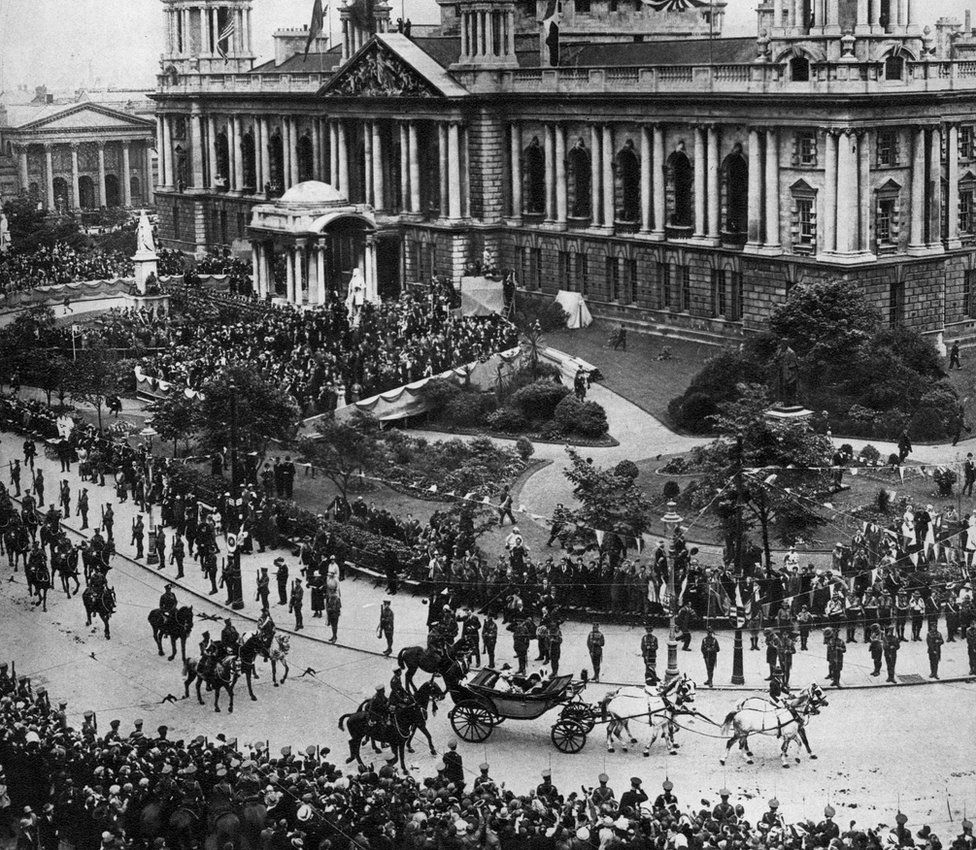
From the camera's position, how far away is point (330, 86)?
10381cm

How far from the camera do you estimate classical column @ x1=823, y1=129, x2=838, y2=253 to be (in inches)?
2913

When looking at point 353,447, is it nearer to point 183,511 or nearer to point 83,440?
point 183,511

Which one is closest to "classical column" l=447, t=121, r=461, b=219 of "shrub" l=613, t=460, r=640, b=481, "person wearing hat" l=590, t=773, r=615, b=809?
"shrub" l=613, t=460, r=640, b=481

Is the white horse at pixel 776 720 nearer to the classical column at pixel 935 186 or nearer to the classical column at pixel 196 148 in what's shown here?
the classical column at pixel 935 186

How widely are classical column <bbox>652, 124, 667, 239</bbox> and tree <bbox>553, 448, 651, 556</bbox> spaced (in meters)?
35.7

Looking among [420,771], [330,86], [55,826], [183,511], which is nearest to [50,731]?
[55,826]

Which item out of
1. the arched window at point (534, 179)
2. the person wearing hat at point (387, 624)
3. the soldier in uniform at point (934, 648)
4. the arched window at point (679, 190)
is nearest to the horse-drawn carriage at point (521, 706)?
the person wearing hat at point (387, 624)

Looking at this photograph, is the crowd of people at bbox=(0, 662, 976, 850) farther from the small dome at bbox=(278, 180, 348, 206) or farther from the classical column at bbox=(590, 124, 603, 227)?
the small dome at bbox=(278, 180, 348, 206)

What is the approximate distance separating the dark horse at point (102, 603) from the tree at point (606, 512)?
12.6 metres

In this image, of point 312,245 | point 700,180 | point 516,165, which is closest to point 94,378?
point 312,245

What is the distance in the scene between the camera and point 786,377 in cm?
6344

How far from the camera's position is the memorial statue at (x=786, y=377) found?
207 feet

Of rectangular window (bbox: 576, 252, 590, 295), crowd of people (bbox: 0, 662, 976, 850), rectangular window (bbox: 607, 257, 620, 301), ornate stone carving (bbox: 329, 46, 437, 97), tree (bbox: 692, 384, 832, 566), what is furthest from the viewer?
ornate stone carving (bbox: 329, 46, 437, 97)

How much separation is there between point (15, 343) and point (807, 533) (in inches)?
1672
